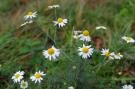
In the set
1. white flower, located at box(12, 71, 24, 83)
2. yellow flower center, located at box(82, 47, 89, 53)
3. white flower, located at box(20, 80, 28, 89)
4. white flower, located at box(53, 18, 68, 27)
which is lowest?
white flower, located at box(20, 80, 28, 89)

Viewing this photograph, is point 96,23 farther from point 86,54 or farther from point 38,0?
point 86,54

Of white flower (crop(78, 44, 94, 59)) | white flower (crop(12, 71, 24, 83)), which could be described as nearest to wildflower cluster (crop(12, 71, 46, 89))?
white flower (crop(12, 71, 24, 83))

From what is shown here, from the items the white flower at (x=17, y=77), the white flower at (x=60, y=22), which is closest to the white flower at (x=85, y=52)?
the white flower at (x=60, y=22)

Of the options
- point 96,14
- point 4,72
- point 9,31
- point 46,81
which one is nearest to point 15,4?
point 9,31

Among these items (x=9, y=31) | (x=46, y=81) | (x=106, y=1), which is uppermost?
(x=106, y=1)

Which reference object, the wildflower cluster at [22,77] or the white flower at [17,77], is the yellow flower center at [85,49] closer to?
the wildflower cluster at [22,77]

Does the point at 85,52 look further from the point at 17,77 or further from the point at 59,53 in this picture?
the point at 17,77

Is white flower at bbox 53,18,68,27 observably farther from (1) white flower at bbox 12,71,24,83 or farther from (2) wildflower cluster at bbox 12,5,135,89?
(1) white flower at bbox 12,71,24,83

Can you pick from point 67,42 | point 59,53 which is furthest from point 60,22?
point 67,42

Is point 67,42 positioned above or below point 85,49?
above
